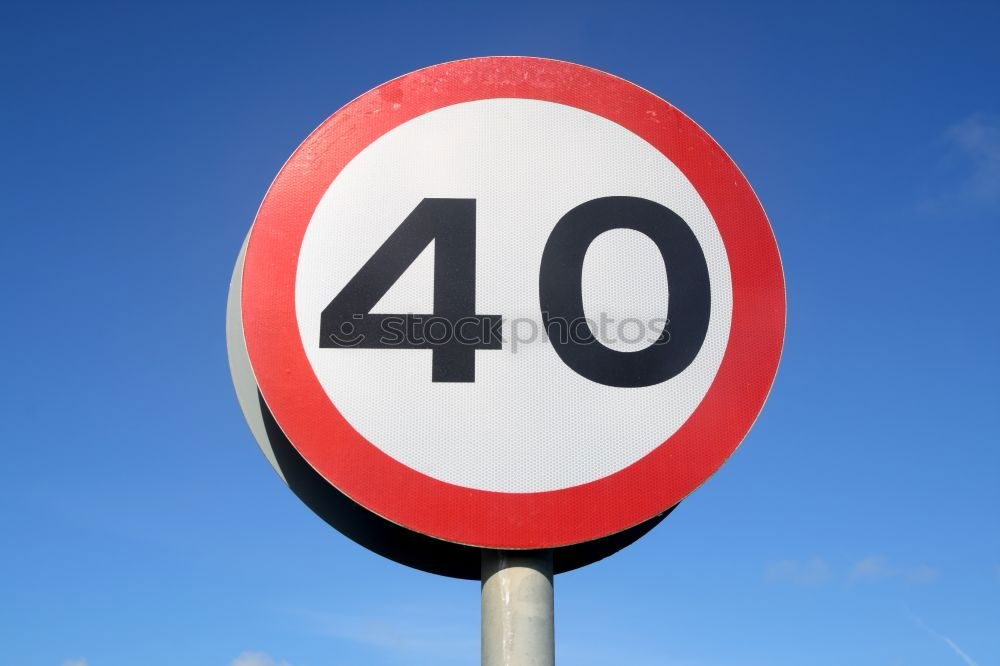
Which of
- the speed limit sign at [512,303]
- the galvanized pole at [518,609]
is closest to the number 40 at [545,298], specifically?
the speed limit sign at [512,303]

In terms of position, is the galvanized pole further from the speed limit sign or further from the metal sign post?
the speed limit sign

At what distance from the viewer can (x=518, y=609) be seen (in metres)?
2.37

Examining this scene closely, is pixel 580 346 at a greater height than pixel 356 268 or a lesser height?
lesser

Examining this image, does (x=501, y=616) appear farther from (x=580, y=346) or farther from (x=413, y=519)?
(x=580, y=346)

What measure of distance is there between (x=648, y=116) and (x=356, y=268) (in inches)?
33.3

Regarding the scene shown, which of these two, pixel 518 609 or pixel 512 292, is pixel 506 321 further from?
pixel 518 609

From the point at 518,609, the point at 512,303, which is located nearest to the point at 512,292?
the point at 512,303

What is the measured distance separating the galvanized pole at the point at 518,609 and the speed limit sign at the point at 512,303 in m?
0.17

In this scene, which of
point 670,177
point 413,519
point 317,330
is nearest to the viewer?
point 413,519

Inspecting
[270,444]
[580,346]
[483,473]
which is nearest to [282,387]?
[270,444]

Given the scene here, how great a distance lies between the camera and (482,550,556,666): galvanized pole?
2334mm

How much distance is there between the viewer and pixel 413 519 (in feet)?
7.35

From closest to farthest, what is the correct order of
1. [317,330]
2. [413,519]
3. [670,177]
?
[413,519], [317,330], [670,177]

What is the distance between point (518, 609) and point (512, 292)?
752 millimetres
